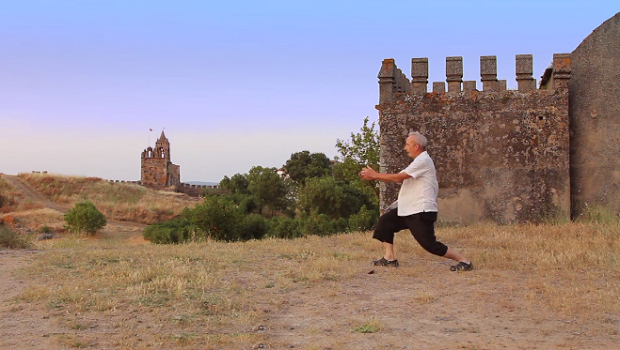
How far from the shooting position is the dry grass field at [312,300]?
4445 millimetres

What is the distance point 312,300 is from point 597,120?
8.90m

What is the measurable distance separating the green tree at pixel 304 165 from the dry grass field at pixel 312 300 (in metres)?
45.8

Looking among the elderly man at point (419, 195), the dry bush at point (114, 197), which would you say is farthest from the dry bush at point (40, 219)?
the elderly man at point (419, 195)

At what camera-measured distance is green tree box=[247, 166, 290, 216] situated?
148ft

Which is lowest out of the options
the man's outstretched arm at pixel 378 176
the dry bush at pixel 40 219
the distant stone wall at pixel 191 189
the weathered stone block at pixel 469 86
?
the dry bush at pixel 40 219

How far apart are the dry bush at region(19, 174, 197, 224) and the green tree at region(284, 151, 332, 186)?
1151cm

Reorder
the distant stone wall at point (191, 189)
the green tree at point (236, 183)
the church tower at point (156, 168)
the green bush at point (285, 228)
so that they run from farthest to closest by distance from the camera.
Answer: the church tower at point (156, 168), the distant stone wall at point (191, 189), the green tree at point (236, 183), the green bush at point (285, 228)

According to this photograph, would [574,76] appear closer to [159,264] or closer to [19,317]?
[159,264]

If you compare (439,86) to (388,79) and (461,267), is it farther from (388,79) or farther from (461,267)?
(461,267)

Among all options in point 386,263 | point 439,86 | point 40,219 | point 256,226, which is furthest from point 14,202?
point 386,263

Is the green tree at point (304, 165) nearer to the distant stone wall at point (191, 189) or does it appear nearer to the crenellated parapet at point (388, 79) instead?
the distant stone wall at point (191, 189)

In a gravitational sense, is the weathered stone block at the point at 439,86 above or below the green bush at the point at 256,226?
above

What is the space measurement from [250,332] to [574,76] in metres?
10.2

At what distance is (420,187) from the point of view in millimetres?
6723
